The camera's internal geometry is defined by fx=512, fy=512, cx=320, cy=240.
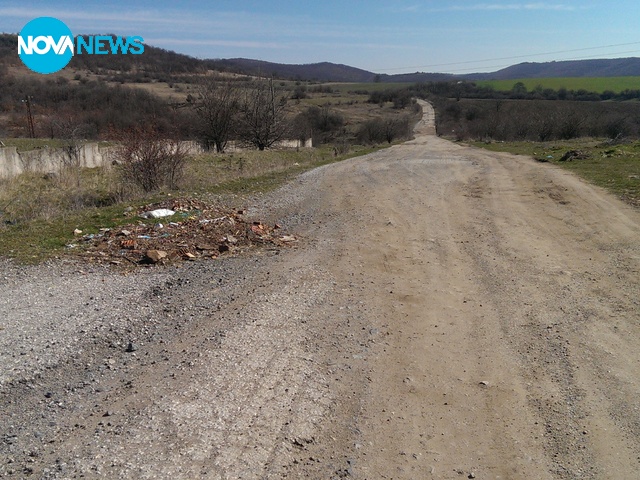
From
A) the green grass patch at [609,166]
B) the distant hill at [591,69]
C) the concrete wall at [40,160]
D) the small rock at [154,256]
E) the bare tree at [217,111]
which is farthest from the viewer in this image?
the distant hill at [591,69]

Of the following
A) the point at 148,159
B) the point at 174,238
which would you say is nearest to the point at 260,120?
the point at 148,159

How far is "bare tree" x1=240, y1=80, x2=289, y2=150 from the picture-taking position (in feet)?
104

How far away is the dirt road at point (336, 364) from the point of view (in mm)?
3305

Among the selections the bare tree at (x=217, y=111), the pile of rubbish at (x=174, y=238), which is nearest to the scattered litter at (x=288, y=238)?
the pile of rubbish at (x=174, y=238)

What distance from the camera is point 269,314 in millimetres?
5484

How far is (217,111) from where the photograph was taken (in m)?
31.6

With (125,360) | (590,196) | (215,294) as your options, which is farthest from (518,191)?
(125,360)

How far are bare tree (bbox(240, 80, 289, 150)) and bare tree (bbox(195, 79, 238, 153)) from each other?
2.42ft

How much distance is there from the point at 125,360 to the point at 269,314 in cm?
156

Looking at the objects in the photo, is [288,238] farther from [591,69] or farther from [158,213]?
[591,69]

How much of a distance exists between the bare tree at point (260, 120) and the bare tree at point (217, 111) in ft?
2.42

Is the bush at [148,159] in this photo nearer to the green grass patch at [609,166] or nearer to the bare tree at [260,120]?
the green grass patch at [609,166]

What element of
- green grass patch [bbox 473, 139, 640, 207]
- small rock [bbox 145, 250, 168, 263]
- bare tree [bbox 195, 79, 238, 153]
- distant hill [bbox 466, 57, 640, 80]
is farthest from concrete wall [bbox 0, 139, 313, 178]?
distant hill [bbox 466, 57, 640, 80]

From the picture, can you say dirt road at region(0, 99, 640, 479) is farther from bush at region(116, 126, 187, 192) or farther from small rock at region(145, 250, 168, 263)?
bush at region(116, 126, 187, 192)
